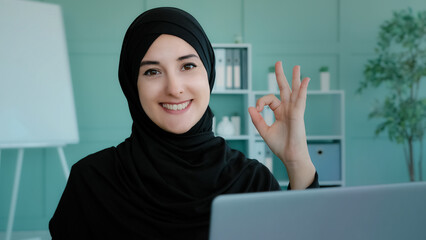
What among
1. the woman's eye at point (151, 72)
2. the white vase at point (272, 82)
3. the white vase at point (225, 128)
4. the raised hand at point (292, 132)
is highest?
the white vase at point (272, 82)

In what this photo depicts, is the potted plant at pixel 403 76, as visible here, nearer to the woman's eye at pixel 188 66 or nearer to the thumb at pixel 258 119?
the thumb at pixel 258 119

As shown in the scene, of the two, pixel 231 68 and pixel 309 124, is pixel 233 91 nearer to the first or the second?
pixel 231 68

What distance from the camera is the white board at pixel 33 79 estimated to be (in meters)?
2.72

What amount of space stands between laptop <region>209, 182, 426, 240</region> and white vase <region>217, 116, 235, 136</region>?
307 cm

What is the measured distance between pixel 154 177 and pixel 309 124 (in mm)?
3103

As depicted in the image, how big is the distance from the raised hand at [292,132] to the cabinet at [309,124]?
2525 millimetres

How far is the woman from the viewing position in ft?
2.85

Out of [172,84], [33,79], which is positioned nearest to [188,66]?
[172,84]

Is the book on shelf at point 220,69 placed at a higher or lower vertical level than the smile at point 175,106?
higher

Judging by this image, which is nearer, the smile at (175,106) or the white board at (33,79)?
the smile at (175,106)

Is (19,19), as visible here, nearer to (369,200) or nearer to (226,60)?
(226,60)

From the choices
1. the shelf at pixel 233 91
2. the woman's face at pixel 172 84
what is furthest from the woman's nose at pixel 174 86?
the shelf at pixel 233 91

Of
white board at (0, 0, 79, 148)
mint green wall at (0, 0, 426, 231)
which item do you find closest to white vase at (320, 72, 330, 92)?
mint green wall at (0, 0, 426, 231)

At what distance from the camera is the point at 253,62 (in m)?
3.81
